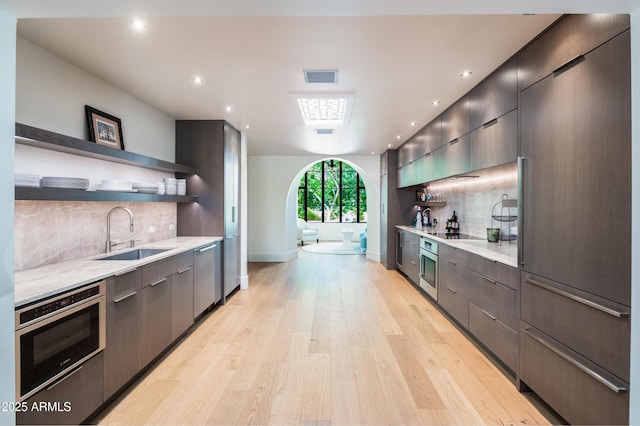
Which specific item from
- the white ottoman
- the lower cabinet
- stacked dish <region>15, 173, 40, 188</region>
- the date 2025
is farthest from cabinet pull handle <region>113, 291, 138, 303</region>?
the white ottoman

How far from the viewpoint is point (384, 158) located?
6770 millimetres

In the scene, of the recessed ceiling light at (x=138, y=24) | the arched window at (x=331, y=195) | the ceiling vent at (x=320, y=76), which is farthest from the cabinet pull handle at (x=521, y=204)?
the arched window at (x=331, y=195)

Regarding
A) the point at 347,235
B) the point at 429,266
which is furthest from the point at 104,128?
the point at 347,235

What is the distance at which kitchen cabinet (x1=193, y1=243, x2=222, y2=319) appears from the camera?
3.32 metres

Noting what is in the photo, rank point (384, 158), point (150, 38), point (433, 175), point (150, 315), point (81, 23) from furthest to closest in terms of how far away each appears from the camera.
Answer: point (384, 158) → point (433, 175) → point (150, 315) → point (150, 38) → point (81, 23)

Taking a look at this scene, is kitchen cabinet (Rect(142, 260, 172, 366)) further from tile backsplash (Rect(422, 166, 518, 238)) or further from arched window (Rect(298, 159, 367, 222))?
arched window (Rect(298, 159, 367, 222))

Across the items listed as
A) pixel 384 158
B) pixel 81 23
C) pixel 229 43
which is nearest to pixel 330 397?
pixel 229 43

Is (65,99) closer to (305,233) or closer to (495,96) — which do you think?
(495,96)

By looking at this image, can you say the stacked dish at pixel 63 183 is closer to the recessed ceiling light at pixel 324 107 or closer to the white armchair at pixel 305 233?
the recessed ceiling light at pixel 324 107

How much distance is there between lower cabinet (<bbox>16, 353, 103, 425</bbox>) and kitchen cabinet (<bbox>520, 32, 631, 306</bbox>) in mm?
2865

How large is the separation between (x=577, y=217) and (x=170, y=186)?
3.78 metres

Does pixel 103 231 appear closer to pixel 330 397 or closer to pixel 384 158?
pixel 330 397

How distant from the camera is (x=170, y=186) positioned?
140 inches

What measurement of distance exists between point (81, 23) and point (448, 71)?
9.09ft
